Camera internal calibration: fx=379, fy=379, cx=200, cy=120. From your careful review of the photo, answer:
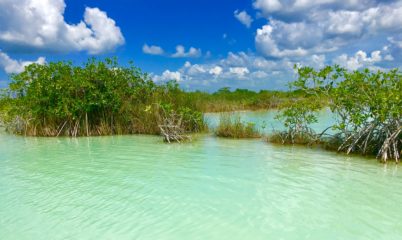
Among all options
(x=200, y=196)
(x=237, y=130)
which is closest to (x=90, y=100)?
(x=237, y=130)

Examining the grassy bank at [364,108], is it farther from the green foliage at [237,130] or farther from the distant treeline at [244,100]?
the distant treeline at [244,100]

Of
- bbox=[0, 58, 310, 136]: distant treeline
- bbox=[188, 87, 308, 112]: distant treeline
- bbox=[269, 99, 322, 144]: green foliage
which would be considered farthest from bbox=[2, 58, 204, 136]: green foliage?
bbox=[188, 87, 308, 112]: distant treeline

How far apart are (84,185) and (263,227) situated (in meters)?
3.24

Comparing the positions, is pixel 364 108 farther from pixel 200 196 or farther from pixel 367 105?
pixel 200 196

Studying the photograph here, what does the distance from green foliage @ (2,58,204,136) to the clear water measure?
159 inches

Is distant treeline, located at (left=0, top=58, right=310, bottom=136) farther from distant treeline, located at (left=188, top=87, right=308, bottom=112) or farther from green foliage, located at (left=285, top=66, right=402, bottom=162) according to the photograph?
distant treeline, located at (left=188, top=87, right=308, bottom=112)

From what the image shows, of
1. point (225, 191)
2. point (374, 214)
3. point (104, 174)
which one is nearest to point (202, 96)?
point (104, 174)

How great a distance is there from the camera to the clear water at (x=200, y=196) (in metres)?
4.21

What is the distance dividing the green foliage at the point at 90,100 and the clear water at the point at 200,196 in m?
4.03

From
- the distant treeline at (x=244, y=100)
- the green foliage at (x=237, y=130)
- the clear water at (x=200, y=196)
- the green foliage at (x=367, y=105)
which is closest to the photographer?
the clear water at (x=200, y=196)

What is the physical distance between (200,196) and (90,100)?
28.1ft

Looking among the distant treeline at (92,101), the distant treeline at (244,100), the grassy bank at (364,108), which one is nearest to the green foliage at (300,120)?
the grassy bank at (364,108)

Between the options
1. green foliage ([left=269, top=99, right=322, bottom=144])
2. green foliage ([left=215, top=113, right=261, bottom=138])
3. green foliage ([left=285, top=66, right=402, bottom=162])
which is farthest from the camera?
green foliage ([left=215, top=113, right=261, bottom=138])

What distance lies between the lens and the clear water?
4.21 meters
